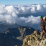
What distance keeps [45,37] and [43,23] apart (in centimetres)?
823

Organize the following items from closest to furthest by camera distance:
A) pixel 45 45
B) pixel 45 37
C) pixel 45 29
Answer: pixel 45 45
pixel 45 29
pixel 45 37

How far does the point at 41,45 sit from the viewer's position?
2553 centimetres

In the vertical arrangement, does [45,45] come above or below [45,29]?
below

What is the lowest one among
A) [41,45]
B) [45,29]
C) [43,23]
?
[41,45]

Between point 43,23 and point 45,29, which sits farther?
point 45,29

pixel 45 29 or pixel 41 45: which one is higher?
pixel 45 29

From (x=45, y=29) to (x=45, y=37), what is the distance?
5316 millimetres

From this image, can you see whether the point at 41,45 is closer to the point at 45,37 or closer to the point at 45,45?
the point at 45,45

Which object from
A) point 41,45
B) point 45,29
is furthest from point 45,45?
point 45,29

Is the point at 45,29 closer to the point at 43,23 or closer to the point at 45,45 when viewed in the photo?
the point at 43,23

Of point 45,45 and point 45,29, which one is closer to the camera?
point 45,45

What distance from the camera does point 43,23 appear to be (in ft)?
81.3

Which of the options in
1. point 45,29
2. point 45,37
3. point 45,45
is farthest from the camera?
point 45,37

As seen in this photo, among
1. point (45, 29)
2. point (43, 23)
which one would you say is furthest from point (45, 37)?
point (43, 23)
